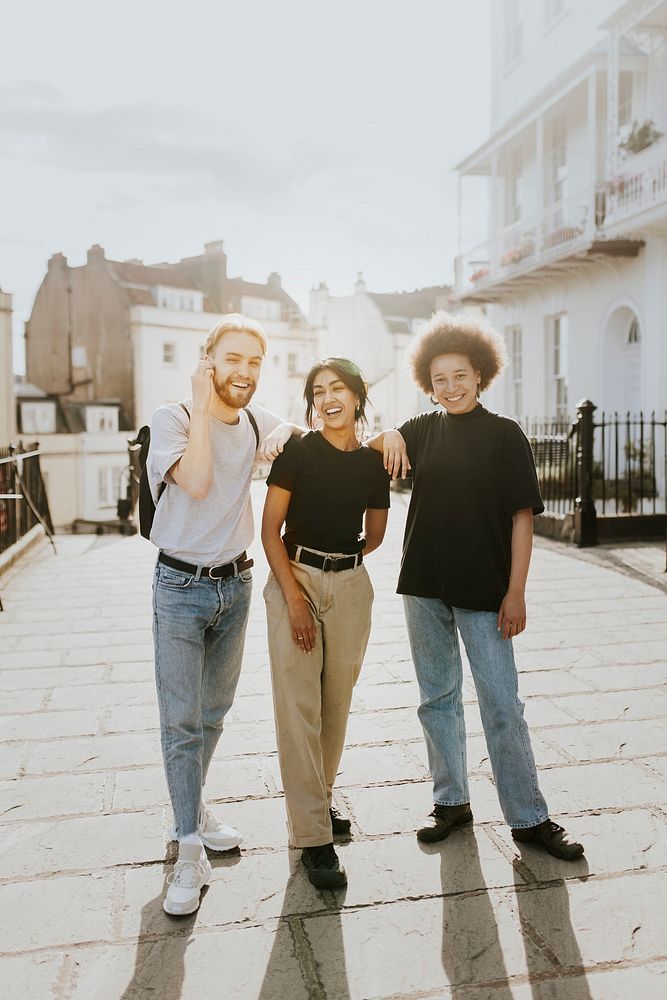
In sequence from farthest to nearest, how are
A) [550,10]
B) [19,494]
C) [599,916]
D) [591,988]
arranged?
[550,10], [19,494], [599,916], [591,988]

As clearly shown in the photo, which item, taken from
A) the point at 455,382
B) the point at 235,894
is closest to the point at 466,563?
the point at 455,382

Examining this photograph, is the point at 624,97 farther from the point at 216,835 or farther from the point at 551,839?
the point at 216,835

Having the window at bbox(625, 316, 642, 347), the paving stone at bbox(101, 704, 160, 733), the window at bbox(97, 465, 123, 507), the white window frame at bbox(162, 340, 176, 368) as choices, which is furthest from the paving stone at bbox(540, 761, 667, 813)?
the white window frame at bbox(162, 340, 176, 368)

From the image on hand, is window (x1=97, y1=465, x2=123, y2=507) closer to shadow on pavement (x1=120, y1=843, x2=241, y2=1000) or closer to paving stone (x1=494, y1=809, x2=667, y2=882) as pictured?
paving stone (x1=494, y1=809, x2=667, y2=882)

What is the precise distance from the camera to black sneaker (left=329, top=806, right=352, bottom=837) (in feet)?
11.0

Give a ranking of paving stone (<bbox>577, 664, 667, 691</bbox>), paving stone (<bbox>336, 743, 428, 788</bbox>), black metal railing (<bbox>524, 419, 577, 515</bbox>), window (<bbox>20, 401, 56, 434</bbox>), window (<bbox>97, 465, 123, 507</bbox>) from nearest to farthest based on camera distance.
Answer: paving stone (<bbox>336, 743, 428, 788</bbox>) → paving stone (<bbox>577, 664, 667, 691</bbox>) → black metal railing (<bbox>524, 419, 577, 515</bbox>) → window (<bbox>20, 401, 56, 434</bbox>) → window (<bbox>97, 465, 123, 507</bbox>)

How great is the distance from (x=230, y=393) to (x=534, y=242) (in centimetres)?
1619

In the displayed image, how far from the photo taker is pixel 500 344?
343 centimetres

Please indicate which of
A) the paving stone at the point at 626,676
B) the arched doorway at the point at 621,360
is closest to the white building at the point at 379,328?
the arched doorway at the point at 621,360

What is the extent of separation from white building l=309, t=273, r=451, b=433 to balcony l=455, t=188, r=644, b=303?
22.6 meters

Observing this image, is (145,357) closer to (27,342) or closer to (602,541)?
(27,342)

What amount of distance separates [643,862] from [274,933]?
4.16ft

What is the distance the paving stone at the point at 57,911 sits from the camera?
8.77 ft

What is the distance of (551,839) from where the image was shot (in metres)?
3.16
